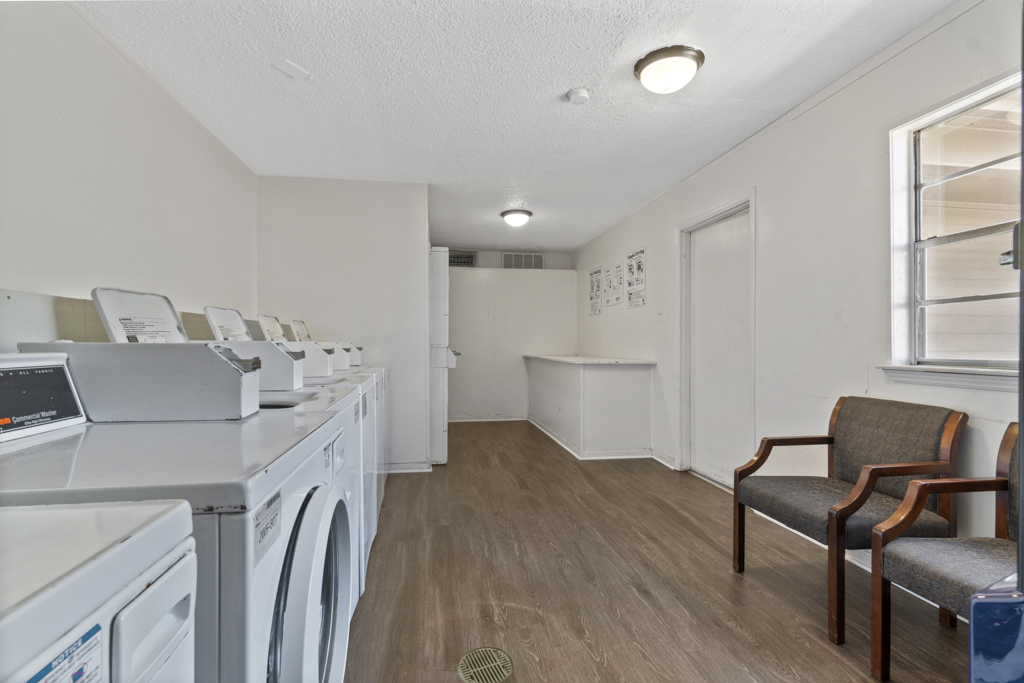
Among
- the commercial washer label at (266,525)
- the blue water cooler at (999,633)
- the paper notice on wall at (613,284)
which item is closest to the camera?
the blue water cooler at (999,633)

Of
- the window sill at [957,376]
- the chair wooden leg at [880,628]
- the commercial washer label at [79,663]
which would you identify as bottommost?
the chair wooden leg at [880,628]

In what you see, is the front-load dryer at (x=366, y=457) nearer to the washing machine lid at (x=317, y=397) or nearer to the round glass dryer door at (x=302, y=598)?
the washing machine lid at (x=317, y=397)

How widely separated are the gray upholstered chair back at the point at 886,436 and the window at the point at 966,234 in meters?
0.25

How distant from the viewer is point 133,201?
2062mm

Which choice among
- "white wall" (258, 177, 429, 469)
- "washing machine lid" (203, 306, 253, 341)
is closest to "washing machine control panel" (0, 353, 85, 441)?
"washing machine lid" (203, 306, 253, 341)

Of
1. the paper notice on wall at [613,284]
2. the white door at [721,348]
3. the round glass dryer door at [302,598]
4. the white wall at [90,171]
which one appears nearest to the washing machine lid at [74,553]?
the round glass dryer door at [302,598]

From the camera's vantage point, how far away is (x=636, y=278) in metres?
4.43

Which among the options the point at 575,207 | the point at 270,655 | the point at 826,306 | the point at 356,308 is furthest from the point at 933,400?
the point at 356,308

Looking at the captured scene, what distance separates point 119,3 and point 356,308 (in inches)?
87.0

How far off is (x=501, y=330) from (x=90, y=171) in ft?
15.3

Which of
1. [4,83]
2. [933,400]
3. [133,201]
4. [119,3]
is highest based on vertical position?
[119,3]

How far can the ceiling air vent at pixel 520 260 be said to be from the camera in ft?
20.9

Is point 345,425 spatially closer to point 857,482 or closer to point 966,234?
point 857,482

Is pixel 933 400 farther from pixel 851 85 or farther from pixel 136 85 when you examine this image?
pixel 136 85
